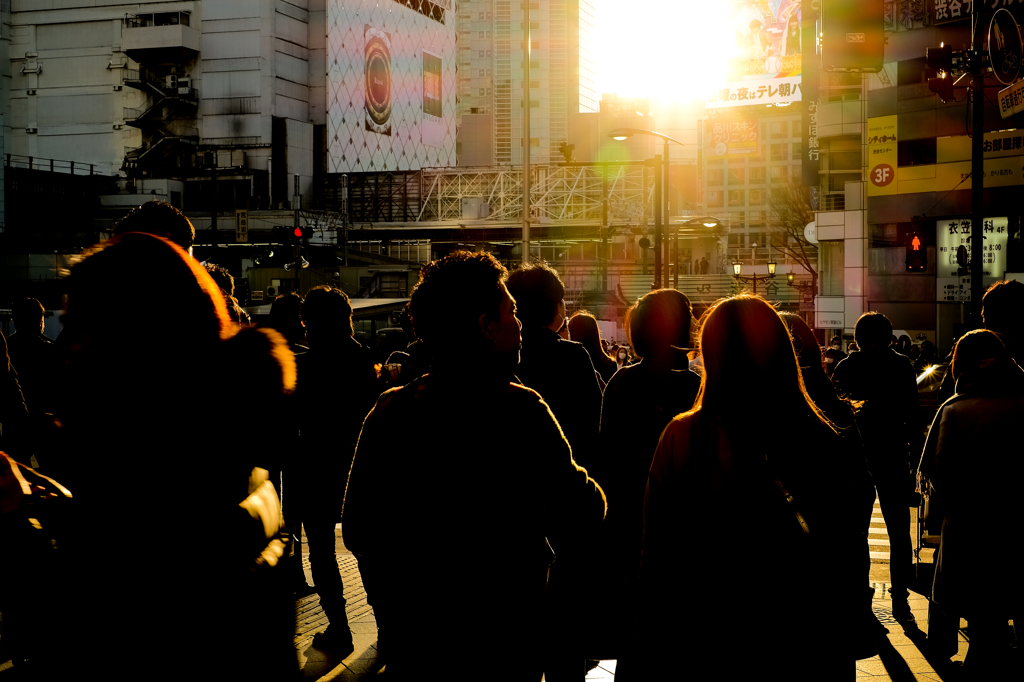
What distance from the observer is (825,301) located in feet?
140

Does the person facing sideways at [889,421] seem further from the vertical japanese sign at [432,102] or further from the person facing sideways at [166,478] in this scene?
the vertical japanese sign at [432,102]

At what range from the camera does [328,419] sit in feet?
19.1

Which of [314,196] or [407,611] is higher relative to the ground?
[314,196]

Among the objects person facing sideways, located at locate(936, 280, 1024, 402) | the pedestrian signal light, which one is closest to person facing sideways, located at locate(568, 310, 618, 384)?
person facing sideways, located at locate(936, 280, 1024, 402)

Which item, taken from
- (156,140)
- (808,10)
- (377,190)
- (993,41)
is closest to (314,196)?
→ (377,190)

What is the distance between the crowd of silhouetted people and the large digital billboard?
74414 mm

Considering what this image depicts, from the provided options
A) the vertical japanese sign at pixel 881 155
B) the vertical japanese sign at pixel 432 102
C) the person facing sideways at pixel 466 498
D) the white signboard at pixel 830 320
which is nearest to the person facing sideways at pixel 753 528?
the person facing sideways at pixel 466 498

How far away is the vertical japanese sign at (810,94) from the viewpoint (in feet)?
147

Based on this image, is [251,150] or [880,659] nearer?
[880,659]

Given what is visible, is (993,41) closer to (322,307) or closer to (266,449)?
(322,307)

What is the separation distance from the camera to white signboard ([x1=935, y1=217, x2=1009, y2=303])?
28.1 metres

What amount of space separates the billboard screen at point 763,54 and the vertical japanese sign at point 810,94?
14953 mm

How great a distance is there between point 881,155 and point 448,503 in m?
38.1

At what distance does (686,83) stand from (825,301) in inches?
3469
